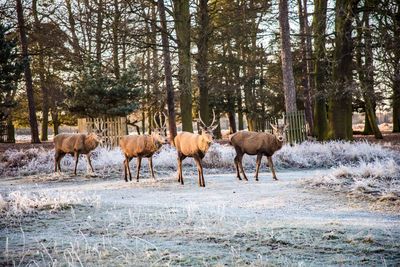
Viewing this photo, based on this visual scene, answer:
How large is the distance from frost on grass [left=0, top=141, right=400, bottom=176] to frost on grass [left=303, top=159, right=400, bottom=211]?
13.8 feet

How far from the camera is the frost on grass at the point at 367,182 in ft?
28.0

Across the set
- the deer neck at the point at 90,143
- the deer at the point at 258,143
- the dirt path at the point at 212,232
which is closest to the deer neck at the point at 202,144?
the deer at the point at 258,143

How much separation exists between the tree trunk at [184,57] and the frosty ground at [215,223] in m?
10.8

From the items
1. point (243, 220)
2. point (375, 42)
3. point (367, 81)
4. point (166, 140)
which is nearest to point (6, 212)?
point (243, 220)

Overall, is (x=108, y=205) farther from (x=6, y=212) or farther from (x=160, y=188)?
(x=160, y=188)

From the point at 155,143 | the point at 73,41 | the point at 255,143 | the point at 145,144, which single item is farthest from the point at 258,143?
the point at 73,41

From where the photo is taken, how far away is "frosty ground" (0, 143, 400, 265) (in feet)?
16.3

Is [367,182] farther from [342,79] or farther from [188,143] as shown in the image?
[342,79]

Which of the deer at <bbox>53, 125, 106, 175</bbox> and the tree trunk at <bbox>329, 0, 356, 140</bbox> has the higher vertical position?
the tree trunk at <bbox>329, 0, 356, 140</bbox>

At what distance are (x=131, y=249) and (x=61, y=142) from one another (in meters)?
10.7

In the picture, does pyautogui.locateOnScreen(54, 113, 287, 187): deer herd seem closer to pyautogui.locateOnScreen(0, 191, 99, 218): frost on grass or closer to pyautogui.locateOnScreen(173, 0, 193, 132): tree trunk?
pyautogui.locateOnScreen(0, 191, 99, 218): frost on grass

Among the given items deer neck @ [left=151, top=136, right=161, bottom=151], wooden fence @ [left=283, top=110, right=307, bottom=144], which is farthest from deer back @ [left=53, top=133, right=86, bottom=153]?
wooden fence @ [left=283, top=110, right=307, bottom=144]

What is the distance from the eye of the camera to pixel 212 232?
236 inches

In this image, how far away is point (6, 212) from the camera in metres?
7.60
